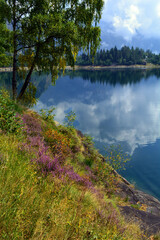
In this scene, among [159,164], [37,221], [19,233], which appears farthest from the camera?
[159,164]

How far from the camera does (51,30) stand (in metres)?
11.6

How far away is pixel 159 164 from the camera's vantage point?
18.0 metres

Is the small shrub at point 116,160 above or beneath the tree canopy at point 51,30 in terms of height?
beneath

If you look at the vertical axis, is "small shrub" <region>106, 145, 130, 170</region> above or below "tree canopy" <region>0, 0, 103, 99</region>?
below

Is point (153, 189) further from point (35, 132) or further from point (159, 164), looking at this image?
point (35, 132)

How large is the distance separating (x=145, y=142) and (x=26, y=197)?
2313 centimetres

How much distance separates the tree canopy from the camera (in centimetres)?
1172

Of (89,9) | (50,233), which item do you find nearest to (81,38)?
(89,9)

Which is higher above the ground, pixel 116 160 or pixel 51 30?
pixel 51 30

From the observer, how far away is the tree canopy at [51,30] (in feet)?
38.4

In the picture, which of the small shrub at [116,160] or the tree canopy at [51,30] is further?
the small shrub at [116,160]

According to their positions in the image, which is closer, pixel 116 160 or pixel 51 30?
pixel 51 30

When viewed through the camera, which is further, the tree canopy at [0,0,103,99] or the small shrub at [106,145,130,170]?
the small shrub at [106,145,130,170]

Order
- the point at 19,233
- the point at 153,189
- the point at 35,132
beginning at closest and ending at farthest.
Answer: the point at 19,233
the point at 35,132
the point at 153,189
